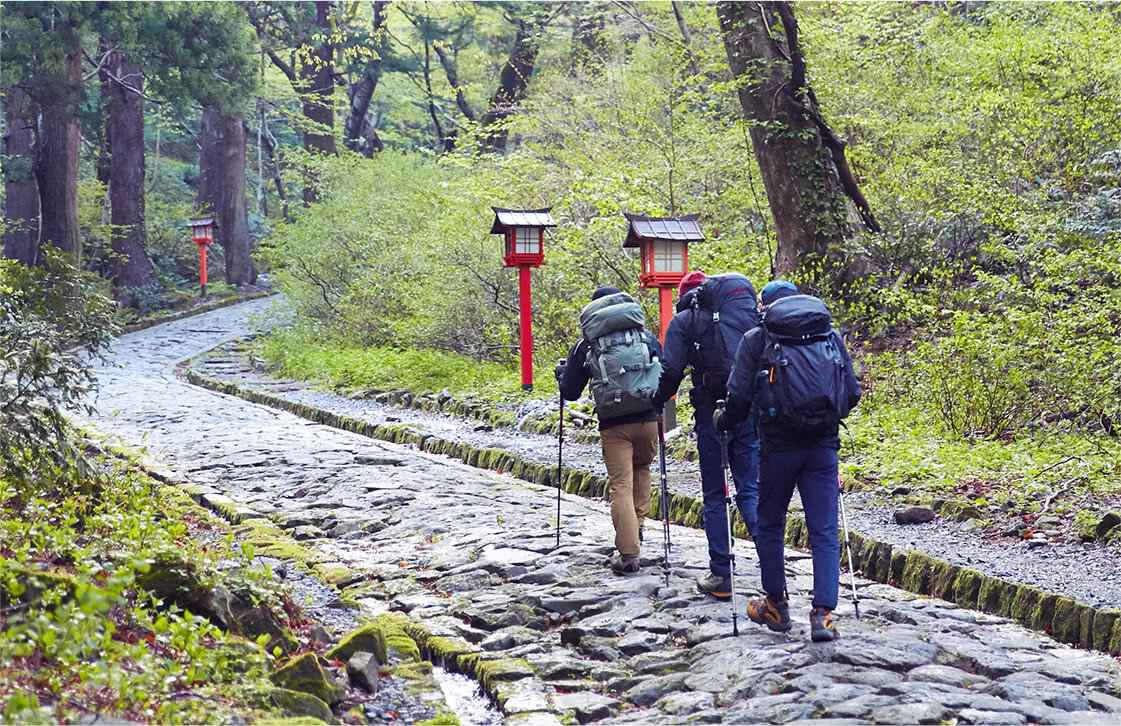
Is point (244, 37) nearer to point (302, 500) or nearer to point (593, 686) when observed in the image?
point (302, 500)

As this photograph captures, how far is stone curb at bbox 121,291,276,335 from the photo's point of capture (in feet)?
101

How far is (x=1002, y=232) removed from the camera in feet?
47.2

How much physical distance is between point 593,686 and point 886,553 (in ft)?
9.02

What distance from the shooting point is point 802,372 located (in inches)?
219

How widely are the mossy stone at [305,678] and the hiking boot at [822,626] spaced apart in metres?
2.36

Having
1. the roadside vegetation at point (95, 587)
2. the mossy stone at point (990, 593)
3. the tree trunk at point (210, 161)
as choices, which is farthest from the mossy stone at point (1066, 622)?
the tree trunk at point (210, 161)

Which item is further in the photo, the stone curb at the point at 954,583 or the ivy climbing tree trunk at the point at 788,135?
the ivy climbing tree trunk at the point at 788,135

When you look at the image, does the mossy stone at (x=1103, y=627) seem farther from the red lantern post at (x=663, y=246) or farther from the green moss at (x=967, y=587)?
the red lantern post at (x=663, y=246)

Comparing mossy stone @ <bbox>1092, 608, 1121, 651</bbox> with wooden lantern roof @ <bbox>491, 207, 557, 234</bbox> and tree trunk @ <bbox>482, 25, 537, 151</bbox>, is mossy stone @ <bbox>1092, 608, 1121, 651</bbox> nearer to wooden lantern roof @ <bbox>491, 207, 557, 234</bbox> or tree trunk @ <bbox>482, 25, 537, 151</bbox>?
wooden lantern roof @ <bbox>491, 207, 557, 234</bbox>

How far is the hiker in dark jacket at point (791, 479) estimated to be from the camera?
5.61 meters

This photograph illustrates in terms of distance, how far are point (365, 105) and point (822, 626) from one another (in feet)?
113

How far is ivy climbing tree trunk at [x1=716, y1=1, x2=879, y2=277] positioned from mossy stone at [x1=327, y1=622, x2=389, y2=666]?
10.4 metres

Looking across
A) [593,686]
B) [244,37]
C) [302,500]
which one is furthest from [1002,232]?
[244,37]

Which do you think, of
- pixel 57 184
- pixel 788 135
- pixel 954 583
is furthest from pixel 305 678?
pixel 57 184
